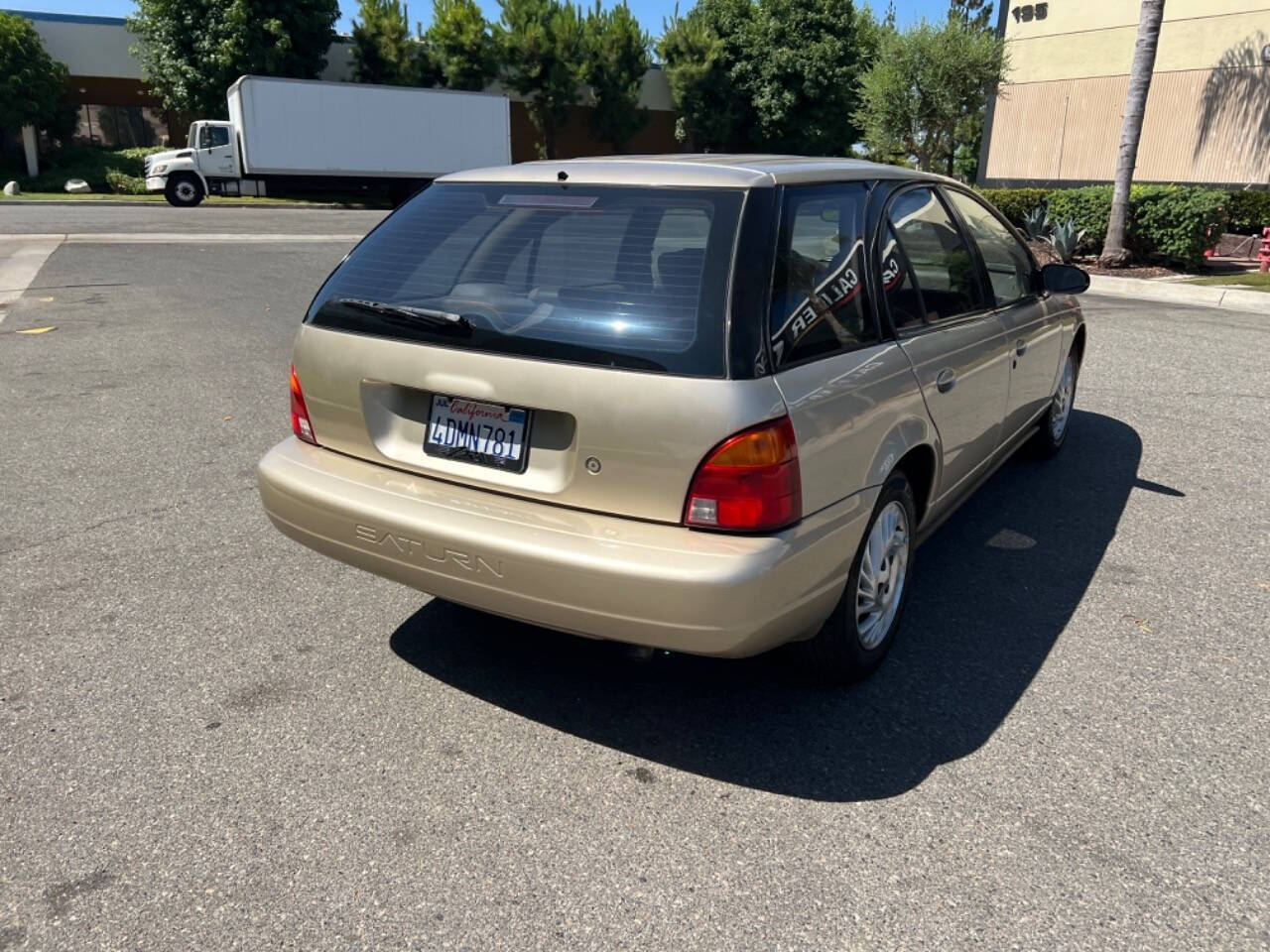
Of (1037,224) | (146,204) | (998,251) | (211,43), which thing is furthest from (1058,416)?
(211,43)

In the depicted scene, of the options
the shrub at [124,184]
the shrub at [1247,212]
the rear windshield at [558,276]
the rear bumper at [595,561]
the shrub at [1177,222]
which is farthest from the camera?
the shrub at [124,184]

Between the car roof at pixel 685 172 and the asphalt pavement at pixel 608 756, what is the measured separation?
156 centimetres

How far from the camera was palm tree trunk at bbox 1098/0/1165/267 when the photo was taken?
47.0 ft

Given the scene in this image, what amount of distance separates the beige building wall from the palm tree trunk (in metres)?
8.22

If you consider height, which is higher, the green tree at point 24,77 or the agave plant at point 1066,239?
the green tree at point 24,77

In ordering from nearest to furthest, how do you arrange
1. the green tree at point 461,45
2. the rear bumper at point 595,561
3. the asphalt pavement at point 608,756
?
the asphalt pavement at point 608,756 < the rear bumper at point 595,561 < the green tree at point 461,45

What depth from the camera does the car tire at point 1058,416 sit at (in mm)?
5453

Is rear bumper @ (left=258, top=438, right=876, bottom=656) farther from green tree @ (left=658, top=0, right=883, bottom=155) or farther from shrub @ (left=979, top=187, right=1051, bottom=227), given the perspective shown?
green tree @ (left=658, top=0, right=883, bottom=155)

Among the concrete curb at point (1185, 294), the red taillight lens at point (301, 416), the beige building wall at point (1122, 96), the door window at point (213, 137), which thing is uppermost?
the beige building wall at point (1122, 96)

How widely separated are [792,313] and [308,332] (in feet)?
5.27

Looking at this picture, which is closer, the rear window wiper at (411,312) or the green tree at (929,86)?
the rear window wiper at (411,312)

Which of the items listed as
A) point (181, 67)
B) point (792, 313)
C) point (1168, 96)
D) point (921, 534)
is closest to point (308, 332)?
point (792, 313)

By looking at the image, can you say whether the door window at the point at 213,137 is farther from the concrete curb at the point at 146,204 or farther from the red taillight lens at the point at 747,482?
the red taillight lens at the point at 747,482

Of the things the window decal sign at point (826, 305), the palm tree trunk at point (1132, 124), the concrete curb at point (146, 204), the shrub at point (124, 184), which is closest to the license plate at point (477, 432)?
the window decal sign at point (826, 305)
